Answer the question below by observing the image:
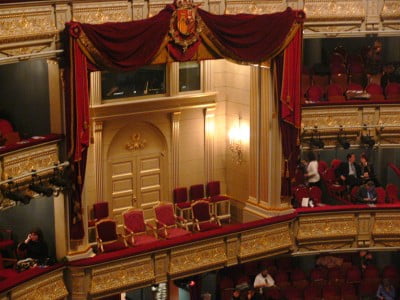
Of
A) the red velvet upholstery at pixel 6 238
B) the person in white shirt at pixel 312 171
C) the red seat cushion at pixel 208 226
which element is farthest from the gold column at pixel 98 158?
the person in white shirt at pixel 312 171

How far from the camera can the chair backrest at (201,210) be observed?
2017 centimetres

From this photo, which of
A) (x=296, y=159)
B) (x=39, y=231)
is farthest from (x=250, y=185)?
(x=39, y=231)

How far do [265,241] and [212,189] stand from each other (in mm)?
2071

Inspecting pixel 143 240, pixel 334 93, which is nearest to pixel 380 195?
pixel 334 93

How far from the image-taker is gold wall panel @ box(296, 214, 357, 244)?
67.7ft

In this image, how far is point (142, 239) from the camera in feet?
62.2

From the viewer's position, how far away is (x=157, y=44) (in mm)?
17578

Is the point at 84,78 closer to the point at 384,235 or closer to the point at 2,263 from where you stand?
the point at 2,263

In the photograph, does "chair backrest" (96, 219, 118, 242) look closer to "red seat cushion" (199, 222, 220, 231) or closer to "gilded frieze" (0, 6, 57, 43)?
"red seat cushion" (199, 222, 220, 231)

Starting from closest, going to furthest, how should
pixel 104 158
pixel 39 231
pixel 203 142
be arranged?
pixel 39 231
pixel 104 158
pixel 203 142

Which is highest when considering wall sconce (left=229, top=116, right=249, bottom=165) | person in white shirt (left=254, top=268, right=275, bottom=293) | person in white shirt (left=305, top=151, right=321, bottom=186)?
wall sconce (left=229, top=116, right=249, bottom=165)

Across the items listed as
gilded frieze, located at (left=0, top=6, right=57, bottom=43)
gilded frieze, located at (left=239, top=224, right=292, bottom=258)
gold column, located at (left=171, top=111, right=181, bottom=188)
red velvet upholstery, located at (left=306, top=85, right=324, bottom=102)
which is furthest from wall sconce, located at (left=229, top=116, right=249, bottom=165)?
gilded frieze, located at (left=0, top=6, right=57, bottom=43)

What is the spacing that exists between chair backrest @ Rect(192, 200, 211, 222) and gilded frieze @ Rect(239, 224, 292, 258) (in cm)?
109

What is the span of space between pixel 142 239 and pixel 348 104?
5590mm
